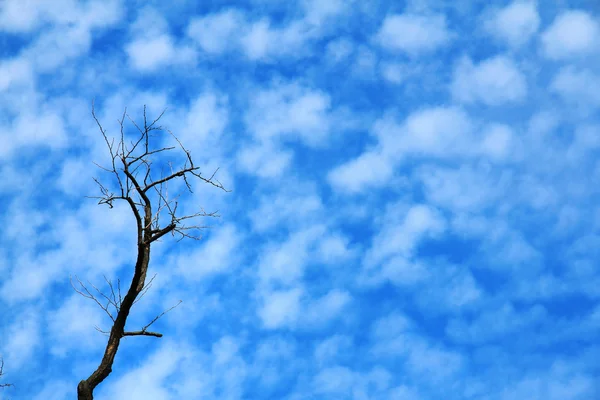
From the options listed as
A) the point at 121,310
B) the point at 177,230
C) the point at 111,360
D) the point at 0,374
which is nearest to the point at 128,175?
the point at 177,230

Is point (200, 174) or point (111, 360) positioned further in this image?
point (200, 174)

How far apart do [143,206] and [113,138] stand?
983 millimetres

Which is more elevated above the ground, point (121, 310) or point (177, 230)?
point (177, 230)

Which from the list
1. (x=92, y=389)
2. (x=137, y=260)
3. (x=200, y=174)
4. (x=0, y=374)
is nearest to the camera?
(x=92, y=389)

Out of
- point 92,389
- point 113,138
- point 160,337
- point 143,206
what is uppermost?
point 113,138

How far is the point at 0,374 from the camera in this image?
11047 millimetres

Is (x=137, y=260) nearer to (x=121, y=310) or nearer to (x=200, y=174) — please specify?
(x=121, y=310)

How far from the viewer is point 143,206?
8.55 m

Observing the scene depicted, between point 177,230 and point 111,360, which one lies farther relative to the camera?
point 177,230

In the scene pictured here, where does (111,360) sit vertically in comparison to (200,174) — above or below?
below

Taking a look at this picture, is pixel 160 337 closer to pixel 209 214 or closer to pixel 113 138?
pixel 209 214

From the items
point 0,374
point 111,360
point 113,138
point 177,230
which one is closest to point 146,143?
point 113,138

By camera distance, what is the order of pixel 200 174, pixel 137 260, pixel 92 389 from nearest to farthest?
pixel 92 389, pixel 137 260, pixel 200 174

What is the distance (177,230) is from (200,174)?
3.07 feet
